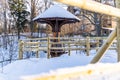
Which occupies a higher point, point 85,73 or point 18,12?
point 18,12

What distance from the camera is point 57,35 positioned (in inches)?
535

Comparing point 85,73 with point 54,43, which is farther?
point 54,43

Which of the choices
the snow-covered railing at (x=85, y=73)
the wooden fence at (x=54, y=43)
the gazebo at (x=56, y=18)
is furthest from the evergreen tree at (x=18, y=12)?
the snow-covered railing at (x=85, y=73)

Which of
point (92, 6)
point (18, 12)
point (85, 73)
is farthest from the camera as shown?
point (18, 12)

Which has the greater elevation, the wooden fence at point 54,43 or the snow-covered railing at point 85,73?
the snow-covered railing at point 85,73

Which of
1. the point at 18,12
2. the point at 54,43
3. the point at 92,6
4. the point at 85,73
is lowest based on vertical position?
the point at 54,43

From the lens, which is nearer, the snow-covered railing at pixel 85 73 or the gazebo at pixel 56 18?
the snow-covered railing at pixel 85 73

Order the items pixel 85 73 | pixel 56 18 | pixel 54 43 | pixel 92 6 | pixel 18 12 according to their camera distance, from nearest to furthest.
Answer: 1. pixel 85 73
2. pixel 92 6
3. pixel 54 43
4. pixel 56 18
5. pixel 18 12

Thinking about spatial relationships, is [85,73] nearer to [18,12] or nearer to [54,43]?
[54,43]

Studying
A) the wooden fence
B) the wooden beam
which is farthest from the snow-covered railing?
the wooden fence

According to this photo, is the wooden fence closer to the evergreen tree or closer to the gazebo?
the gazebo

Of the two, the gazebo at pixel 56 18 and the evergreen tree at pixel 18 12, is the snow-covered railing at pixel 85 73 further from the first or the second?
the evergreen tree at pixel 18 12

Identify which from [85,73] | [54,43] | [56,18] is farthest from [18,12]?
[85,73]

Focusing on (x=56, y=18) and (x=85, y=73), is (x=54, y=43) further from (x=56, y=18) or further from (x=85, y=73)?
(x=85, y=73)
